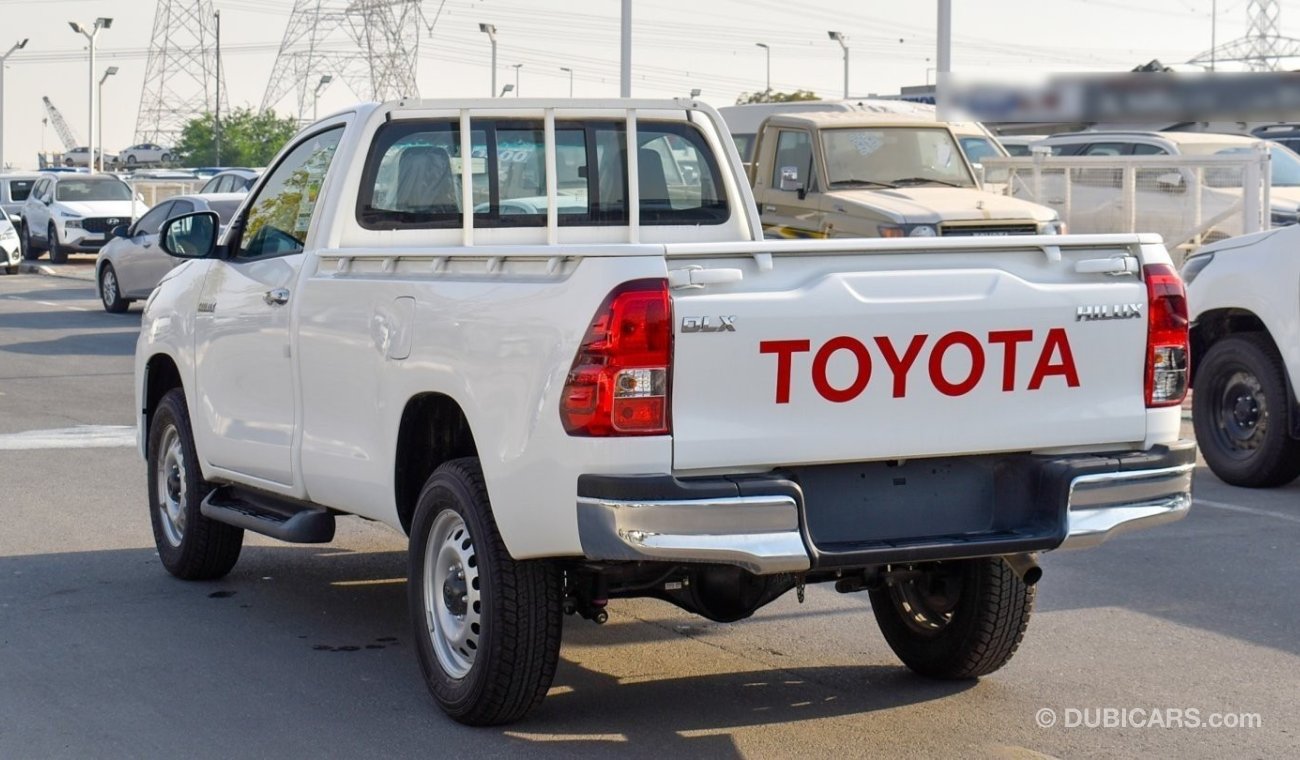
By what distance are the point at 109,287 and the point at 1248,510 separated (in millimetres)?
18764

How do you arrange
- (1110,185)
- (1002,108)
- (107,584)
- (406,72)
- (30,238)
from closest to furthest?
(1002,108) → (107,584) → (1110,185) → (30,238) → (406,72)

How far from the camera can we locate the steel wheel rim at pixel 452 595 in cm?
505

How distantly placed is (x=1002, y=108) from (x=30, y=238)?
38634mm

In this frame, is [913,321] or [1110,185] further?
[1110,185]

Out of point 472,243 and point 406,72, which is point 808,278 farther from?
point 406,72

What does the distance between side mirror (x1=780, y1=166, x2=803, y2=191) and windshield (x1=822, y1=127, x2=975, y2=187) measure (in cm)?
36

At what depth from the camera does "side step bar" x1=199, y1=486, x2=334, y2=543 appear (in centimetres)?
618

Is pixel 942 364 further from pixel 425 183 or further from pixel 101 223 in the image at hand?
pixel 101 223

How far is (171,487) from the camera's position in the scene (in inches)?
297

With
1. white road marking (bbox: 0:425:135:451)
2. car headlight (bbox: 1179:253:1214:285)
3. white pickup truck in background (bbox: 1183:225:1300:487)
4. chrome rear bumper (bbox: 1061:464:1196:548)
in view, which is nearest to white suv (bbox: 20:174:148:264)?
white road marking (bbox: 0:425:135:451)

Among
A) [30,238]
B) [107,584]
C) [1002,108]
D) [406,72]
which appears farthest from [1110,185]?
[406,72]

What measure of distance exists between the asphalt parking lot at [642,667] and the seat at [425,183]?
5.45 ft

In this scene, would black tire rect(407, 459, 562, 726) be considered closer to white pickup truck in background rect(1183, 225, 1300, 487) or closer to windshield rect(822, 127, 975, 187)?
white pickup truck in background rect(1183, 225, 1300, 487)

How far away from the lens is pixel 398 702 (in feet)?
17.7
